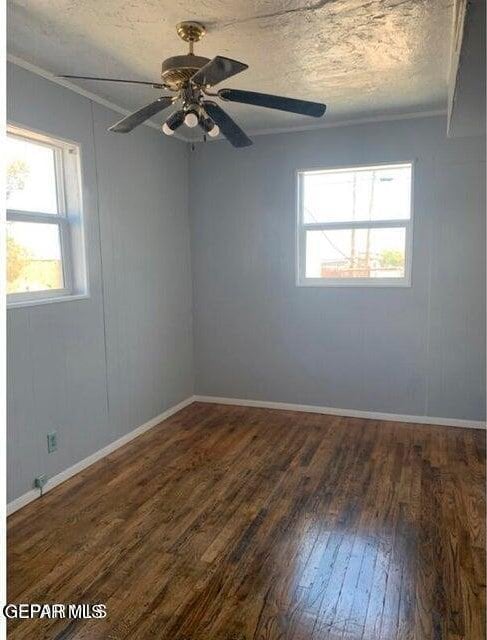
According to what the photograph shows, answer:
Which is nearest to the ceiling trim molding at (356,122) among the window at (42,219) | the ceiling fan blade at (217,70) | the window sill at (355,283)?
the window sill at (355,283)

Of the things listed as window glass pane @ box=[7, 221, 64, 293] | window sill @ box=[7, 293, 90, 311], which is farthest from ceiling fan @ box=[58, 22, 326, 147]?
window sill @ box=[7, 293, 90, 311]

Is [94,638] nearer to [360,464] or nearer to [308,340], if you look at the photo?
[360,464]

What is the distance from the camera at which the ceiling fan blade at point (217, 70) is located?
5.69 feet

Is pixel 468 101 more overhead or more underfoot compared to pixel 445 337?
more overhead

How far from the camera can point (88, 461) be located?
3.34 m

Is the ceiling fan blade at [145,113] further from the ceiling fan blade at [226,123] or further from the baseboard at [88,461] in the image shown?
the baseboard at [88,461]

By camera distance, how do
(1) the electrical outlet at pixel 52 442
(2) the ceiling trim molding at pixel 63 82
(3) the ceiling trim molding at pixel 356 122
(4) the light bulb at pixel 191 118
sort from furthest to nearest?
1. (3) the ceiling trim molding at pixel 356 122
2. (1) the electrical outlet at pixel 52 442
3. (2) the ceiling trim molding at pixel 63 82
4. (4) the light bulb at pixel 191 118

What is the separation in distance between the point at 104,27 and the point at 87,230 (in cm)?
135

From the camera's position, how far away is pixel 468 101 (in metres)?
2.39

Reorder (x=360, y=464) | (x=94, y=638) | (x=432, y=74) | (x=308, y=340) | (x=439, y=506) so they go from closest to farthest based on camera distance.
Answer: (x=94, y=638), (x=439, y=506), (x=432, y=74), (x=360, y=464), (x=308, y=340)

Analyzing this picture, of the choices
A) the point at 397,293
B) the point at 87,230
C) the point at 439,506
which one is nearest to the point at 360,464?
the point at 439,506

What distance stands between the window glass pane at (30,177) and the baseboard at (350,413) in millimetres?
2535

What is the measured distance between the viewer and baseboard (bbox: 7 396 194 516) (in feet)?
9.09

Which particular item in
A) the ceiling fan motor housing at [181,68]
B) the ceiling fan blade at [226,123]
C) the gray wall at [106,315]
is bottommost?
the gray wall at [106,315]
